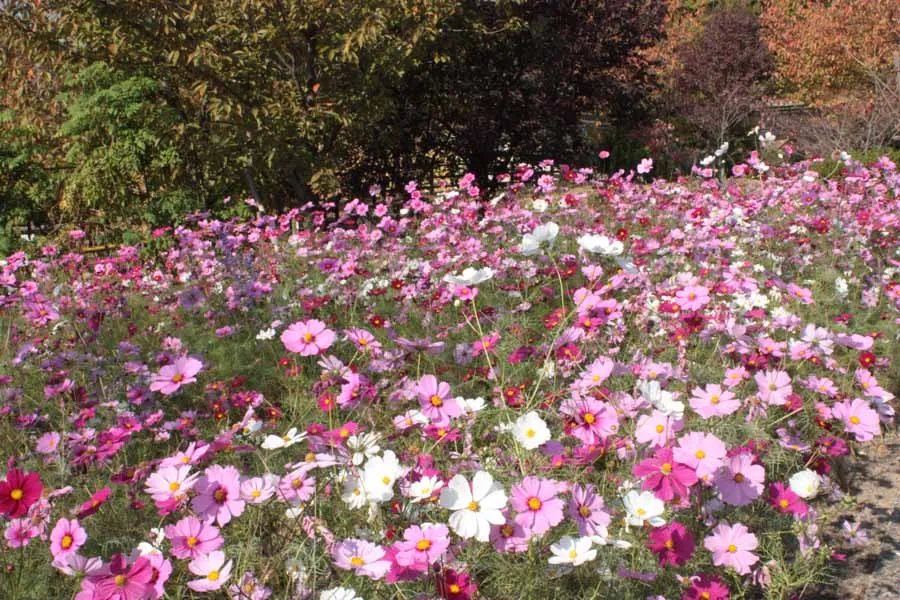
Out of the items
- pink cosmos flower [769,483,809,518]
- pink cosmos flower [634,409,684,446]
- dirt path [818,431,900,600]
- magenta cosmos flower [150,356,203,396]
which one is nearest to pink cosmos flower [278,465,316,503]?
magenta cosmos flower [150,356,203,396]

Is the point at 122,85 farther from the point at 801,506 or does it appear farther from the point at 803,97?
the point at 803,97

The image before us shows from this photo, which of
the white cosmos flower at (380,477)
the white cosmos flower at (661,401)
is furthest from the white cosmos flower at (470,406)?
the white cosmos flower at (661,401)

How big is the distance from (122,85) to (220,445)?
6229 millimetres

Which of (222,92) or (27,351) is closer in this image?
(27,351)

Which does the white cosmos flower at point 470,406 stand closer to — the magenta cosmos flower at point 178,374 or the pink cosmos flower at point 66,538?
the magenta cosmos flower at point 178,374

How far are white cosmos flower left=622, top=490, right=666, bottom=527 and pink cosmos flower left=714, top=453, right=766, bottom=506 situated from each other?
134 mm

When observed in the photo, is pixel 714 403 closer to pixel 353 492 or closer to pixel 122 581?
pixel 353 492

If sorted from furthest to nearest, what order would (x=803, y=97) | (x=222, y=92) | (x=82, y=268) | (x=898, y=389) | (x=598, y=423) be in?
(x=803, y=97) → (x=222, y=92) → (x=82, y=268) → (x=898, y=389) → (x=598, y=423)

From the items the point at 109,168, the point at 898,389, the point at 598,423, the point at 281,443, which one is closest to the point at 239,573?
the point at 281,443

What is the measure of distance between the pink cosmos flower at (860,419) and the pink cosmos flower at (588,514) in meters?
0.73

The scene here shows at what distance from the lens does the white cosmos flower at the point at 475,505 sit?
4.15ft

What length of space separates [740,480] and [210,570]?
104 cm

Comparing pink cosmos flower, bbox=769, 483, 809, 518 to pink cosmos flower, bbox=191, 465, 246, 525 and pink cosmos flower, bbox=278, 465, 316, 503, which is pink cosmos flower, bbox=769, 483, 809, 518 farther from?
pink cosmos flower, bbox=191, 465, 246, 525

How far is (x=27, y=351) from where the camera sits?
2.87m
